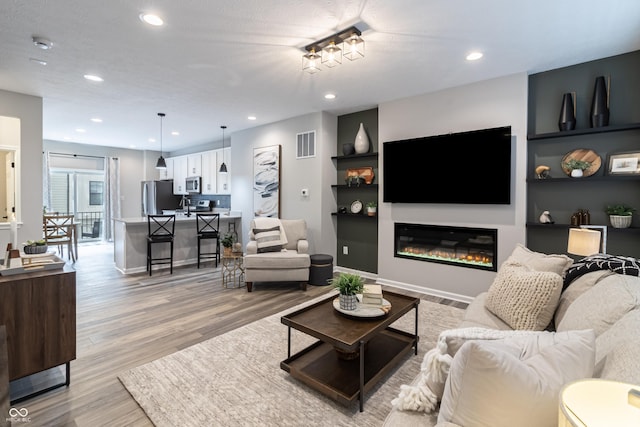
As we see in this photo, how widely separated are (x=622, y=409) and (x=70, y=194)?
34.0 feet

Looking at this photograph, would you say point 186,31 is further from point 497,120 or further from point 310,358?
point 497,120

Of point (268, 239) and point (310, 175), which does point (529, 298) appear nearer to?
point (268, 239)

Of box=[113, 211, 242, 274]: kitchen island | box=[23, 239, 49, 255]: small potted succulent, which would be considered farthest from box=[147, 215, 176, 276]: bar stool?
box=[23, 239, 49, 255]: small potted succulent

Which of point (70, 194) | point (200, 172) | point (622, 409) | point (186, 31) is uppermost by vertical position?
point (186, 31)

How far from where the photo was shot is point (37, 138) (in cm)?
412

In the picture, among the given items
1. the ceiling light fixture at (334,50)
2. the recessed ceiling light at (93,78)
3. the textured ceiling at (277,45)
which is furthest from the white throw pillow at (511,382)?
the recessed ceiling light at (93,78)

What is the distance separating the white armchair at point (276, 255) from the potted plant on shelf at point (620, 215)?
11.0ft

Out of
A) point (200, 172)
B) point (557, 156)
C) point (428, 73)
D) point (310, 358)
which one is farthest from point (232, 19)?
point (200, 172)

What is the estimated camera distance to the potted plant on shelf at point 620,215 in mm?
2875

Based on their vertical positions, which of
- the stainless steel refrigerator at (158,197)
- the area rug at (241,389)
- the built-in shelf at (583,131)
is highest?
the built-in shelf at (583,131)

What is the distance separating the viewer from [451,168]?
387 cm

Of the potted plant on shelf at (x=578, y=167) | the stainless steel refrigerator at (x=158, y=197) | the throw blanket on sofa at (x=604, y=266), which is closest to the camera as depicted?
the throw blanket on sofa at (x=604, y=266)

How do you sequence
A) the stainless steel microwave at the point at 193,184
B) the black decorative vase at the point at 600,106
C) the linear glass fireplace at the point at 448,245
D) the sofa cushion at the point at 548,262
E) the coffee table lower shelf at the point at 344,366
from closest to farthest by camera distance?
1. the coffee table lower shelf at the point at 344,366
2. the sofa cushion at the point at 548,262
3. the black decorative vase at the point at 600,106
4. the linear glass fireplace at the point at 448,245
5. the stainless steel microwave at the point at 193,184

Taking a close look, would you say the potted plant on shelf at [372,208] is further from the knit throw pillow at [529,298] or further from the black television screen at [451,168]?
the knit throw pillow at [529,298]
